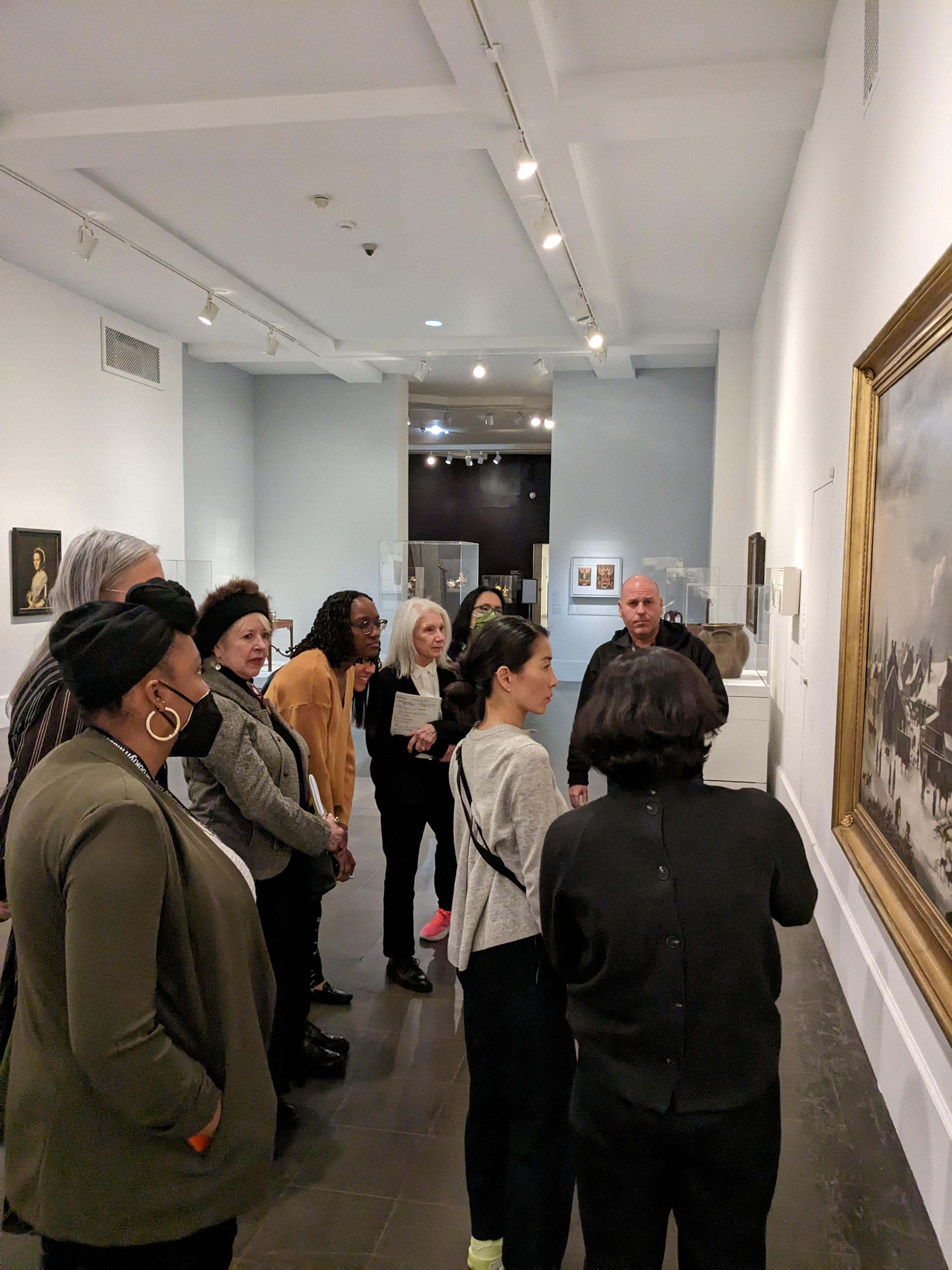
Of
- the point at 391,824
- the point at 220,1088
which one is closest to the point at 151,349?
the point at 391,824

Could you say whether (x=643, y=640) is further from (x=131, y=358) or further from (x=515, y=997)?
(x=131, y=358)

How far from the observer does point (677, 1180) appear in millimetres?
1607

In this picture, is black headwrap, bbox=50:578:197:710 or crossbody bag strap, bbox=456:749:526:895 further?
crossbody bag strap, bbox=456:749:526:895

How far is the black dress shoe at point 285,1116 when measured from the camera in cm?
291

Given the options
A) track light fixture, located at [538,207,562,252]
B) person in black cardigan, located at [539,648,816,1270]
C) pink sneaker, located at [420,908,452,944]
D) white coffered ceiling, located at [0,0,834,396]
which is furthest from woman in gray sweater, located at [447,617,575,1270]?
track light fixture, located at [538,207,562,252]

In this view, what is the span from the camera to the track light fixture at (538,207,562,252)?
7.54m

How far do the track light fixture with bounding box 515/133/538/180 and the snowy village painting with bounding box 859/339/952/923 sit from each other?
4.02 meters

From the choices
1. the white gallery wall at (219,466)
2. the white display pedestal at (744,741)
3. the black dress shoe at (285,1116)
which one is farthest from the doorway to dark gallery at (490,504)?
the black dress shoe at (285,1116)

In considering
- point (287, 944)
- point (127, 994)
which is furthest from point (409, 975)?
point (127, 994)

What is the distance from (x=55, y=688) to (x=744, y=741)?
5.68 meters

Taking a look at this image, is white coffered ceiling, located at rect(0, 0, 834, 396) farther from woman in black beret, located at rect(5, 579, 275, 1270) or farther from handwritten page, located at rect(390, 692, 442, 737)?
woman in black beret, located at rect(5, 579, 275, 1270)

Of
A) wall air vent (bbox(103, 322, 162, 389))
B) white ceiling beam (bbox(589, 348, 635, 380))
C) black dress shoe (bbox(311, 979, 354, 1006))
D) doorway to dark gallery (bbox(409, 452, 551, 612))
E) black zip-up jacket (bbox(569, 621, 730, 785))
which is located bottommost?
black dress shoe (bbox(311, 979, 354, 1006))

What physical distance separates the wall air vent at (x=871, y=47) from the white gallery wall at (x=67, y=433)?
8.26 m

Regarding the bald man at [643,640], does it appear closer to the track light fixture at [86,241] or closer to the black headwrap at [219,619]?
the black headwrap at [219,619]
